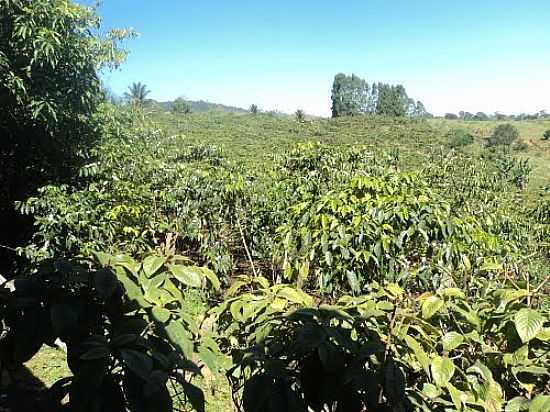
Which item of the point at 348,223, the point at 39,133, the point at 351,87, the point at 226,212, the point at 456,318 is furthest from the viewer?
the point at 351,87

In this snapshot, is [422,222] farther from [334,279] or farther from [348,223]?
[334,279]

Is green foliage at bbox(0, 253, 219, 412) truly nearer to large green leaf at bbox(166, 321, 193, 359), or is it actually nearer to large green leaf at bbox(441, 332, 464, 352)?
large green leaf at bbox(166, 321, 193, 359)

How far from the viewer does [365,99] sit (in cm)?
6488

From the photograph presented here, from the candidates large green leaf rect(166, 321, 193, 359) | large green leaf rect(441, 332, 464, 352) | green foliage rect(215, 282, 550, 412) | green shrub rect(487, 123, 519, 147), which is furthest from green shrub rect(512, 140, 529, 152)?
large green leaf rect(166, 321, 193, 359)

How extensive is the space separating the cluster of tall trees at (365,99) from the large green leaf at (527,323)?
197ft

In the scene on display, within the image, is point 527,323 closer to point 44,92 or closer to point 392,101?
point 44,92

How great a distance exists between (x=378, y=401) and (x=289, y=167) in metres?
4.59

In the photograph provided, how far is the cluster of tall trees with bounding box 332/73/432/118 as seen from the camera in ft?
196

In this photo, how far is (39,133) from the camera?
17.5ft

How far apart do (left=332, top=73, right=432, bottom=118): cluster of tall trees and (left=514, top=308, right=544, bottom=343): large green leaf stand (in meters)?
60.1

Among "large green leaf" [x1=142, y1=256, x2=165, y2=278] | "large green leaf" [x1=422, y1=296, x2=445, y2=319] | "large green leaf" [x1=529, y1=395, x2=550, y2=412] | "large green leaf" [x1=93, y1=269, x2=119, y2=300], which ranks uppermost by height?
"large green leaf" [x1=93, y1=269, x2=119, y2=300]

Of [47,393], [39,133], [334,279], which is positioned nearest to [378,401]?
[47,393]

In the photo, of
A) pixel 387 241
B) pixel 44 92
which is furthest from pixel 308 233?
pixel 44 92

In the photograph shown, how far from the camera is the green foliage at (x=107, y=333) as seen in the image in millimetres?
717
